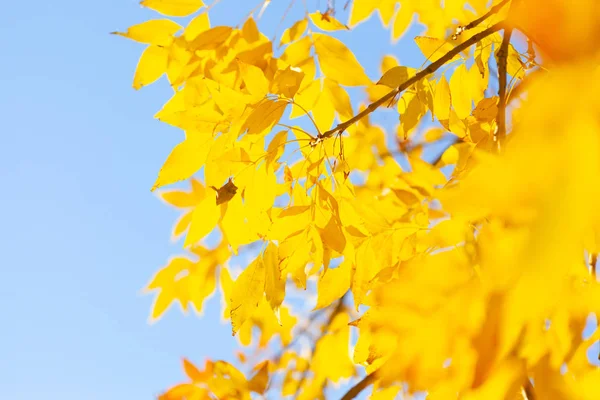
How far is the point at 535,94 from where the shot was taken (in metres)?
0.26

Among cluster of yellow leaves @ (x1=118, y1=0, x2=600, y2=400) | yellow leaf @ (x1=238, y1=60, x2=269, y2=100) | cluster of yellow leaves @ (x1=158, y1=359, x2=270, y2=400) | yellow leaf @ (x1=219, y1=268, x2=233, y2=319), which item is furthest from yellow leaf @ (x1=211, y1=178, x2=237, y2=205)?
cluster of yellow leaves @ (x1=158, y1=359, x2=270, y2=400)

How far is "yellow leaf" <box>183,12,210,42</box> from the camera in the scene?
0.92 m

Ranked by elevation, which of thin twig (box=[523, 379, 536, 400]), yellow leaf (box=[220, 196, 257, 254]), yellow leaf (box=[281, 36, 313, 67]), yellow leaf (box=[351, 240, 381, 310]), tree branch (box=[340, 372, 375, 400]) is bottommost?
thin twig (box=[523, 379, 536, 400])

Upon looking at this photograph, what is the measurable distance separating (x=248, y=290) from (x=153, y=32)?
0.44m

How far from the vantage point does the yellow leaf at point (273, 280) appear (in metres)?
0.77

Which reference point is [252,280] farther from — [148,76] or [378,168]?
[378,168]

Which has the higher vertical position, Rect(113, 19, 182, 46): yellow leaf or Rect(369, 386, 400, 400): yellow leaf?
Rect(113, 19, 182, 46): yellow leaf

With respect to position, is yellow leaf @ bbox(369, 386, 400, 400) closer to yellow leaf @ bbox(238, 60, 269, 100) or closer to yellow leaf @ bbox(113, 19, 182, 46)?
yellow leaf @ bbox(238, 60, 269, 100)

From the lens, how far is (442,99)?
92 cm

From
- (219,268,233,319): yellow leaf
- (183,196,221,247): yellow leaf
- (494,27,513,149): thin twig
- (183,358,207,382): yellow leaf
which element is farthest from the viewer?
(183,358,207,382): yellow leaf

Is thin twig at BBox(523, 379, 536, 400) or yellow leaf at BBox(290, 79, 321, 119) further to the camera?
yellow leaf at BBox(290, 79, 321, 119)

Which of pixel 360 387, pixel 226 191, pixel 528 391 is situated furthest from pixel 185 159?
pixel 528 391

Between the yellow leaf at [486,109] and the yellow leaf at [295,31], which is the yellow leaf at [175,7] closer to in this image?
the yellow leaf at [295,31]

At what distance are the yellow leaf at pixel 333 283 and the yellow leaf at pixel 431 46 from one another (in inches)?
14.2
